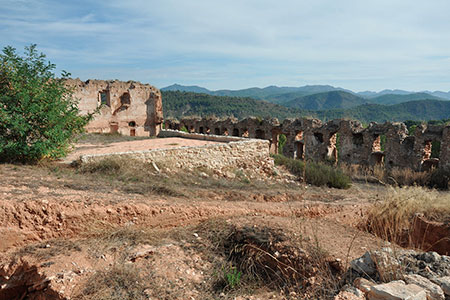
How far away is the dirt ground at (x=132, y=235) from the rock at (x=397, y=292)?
3.39ft

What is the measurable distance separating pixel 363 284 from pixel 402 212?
347 centimetres

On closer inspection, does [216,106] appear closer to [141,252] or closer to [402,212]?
[402,212]

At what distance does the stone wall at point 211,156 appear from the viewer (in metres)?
10.6

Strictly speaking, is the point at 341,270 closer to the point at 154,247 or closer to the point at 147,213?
the point at 154,247

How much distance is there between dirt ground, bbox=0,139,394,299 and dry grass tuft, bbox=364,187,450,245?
1.58 ft

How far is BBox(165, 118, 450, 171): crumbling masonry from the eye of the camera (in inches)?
696

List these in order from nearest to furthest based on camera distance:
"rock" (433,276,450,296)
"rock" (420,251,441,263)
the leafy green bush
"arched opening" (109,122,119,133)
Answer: "rock" (433,276,450,296) → "rock" (420,251,441,263) → the leafy green bush → "arched opening" (109,122,119,133)

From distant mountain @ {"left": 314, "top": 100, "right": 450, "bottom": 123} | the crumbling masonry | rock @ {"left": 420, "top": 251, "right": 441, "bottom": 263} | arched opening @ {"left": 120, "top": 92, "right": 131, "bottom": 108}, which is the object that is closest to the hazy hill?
distant mountain @ {"left": 314, "top": 100, "right": 450, "bottom": 123}

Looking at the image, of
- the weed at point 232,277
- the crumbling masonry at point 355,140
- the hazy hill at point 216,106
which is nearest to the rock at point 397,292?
the weed at point 232,277

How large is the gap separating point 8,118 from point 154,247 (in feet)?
18.7

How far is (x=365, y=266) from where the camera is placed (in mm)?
3822

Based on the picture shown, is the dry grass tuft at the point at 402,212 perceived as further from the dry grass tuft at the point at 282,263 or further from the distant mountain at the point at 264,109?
the distant mountain at the point at 264,109

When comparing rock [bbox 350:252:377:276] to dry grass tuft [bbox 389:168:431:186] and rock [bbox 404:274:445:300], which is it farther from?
dry grass tuft [bbox 389:168:431:186]

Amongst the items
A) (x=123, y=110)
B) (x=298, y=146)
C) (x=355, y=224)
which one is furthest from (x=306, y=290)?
(x=123, y=110)
